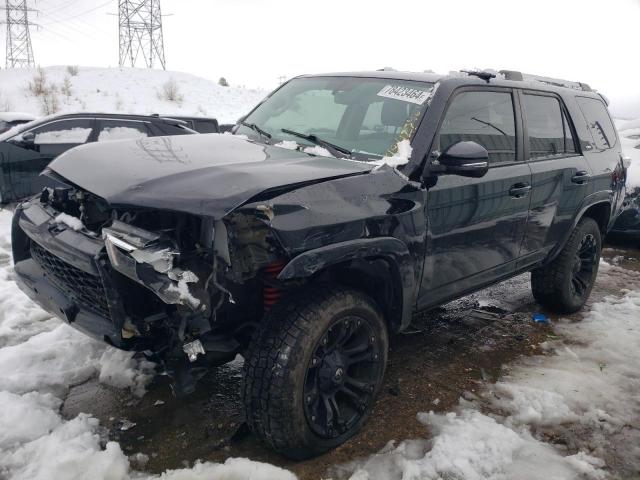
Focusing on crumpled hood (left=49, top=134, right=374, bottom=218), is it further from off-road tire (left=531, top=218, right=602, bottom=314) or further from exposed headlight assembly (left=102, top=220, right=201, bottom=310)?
off-road tire (left=531, top=218, right=602, bottom=314)

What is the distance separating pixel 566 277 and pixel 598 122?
1415 mm

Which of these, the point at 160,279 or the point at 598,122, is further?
the point at 598,122

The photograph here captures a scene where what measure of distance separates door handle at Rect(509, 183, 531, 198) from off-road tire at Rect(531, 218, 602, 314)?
1.10 meters

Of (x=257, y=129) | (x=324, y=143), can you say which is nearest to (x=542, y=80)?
(x=324, y=143)

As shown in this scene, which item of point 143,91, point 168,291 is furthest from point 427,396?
point 143,91

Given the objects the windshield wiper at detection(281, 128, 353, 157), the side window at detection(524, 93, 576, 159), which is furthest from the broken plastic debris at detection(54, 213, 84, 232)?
the side window at detection(524, 93, 576, 159)

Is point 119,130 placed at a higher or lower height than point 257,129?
lower

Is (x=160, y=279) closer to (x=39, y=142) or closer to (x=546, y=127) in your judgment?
(x=546, y=127)

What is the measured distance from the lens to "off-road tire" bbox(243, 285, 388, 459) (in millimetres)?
2256

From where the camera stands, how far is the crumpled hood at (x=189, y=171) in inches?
82.6

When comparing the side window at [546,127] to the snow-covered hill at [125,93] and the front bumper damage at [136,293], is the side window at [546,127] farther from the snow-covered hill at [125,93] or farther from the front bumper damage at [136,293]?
the snow-covered hill at [125,93]

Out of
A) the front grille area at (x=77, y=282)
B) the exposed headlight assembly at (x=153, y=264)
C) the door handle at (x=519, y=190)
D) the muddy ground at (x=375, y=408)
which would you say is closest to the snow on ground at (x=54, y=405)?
the muddy ground at (x=375, y=408)

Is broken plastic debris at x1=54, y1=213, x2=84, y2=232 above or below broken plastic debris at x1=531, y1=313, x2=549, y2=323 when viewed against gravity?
above

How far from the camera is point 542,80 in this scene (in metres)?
4.20
